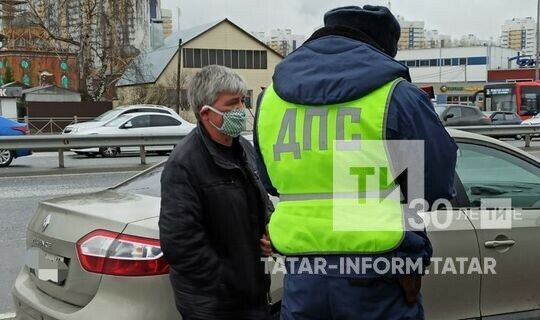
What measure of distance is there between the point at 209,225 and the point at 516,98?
116 feet

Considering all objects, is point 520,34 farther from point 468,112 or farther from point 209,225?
point 209,225

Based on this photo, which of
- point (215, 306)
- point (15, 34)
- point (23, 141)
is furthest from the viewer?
point (15, 34)

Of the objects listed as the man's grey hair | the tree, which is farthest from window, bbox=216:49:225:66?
the man's grey hair

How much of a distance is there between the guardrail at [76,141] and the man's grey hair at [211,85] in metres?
12.3

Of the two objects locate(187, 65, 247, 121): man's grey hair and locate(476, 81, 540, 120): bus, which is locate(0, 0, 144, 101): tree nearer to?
locate(476, 81, 540, 120): bus

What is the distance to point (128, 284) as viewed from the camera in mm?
2900

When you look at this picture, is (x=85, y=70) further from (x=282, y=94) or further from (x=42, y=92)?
(x=282, y=94)

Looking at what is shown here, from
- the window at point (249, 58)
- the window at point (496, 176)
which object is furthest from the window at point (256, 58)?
the window at point (496, 176)

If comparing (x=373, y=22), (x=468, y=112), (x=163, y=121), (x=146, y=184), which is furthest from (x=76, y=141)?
(x=468, y=112)

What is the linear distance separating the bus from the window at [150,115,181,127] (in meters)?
21.7

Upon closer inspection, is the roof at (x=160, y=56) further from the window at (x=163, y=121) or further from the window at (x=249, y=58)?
the window at (x=163, y=121)

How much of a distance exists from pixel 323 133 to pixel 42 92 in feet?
135

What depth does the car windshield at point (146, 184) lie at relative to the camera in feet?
12.4

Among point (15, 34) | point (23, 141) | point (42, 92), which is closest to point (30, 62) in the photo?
point (15, 34)
